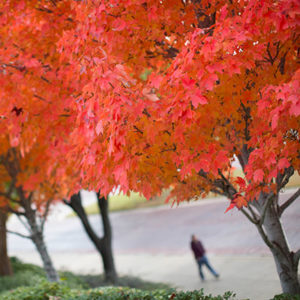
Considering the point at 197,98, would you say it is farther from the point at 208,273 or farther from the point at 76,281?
the point at 76,281

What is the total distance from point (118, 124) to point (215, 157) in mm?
1157

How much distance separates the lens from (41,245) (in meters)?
9.10

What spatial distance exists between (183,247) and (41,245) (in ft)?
20.9

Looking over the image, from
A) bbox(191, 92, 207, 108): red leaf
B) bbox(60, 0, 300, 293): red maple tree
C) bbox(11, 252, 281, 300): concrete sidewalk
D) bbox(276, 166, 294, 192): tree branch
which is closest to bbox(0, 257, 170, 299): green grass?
bbox(11, 252, 281, 300): concrete sidewalk

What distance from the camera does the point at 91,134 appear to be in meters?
3.58

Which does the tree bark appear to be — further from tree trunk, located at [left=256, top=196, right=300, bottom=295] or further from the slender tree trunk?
tree trunk, located at [left=256, top=196, right=300, bottom=295]

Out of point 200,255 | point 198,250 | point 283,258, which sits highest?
point 198,250

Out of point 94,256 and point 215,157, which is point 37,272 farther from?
point 215,157

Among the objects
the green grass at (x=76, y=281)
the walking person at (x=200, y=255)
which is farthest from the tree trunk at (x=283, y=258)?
the green grass at (x=76, y=281)


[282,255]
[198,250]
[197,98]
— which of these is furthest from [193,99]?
[198,250]

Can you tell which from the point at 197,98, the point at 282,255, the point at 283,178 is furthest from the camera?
the point at 282,255

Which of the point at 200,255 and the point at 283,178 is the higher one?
the point at 283,178

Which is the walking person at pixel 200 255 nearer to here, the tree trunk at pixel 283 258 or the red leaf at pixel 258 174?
the tree trunk at pixel 283 258

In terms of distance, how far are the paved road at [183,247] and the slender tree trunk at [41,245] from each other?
317 cm
